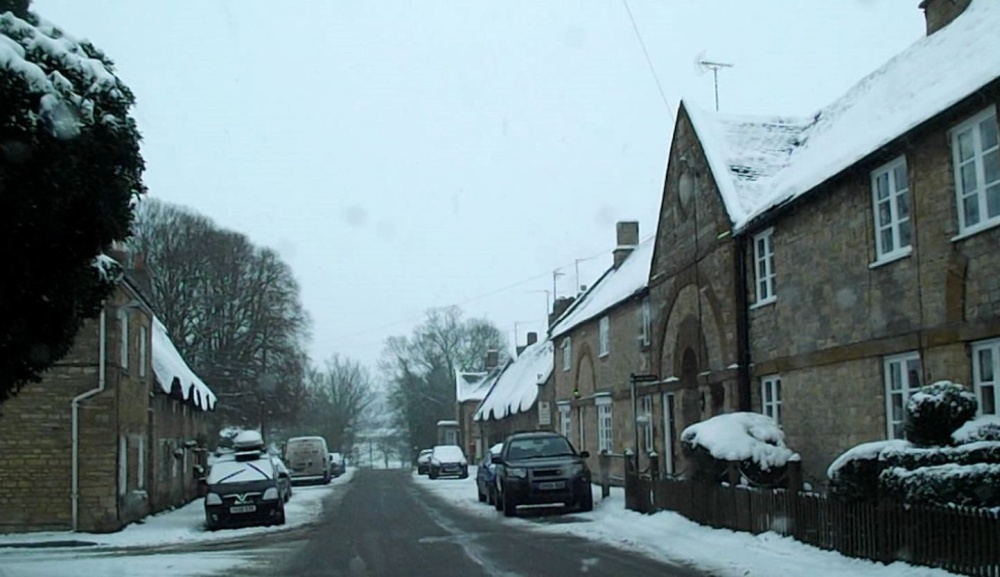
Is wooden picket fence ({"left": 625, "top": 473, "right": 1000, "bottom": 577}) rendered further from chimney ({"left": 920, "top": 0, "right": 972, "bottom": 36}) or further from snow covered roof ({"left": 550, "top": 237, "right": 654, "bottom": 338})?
snow covered roof ({"left": 550, "top": 237, "right": 654, "bottom": 338})

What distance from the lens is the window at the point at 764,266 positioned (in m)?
21.1

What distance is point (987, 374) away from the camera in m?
14.2

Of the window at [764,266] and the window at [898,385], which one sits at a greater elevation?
the window at [764,266]

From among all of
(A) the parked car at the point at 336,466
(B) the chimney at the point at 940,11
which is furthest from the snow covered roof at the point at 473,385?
(B) the chimney at the point at 940,11

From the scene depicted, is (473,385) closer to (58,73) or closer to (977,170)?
(977,170)

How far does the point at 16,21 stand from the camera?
1159cm

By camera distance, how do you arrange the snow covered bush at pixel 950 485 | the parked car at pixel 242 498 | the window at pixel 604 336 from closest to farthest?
the snow covered bush at pixel 950 485, the parked car at pixel 242 498, the window at pixel 604 336

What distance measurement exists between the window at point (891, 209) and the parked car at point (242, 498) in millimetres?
14341

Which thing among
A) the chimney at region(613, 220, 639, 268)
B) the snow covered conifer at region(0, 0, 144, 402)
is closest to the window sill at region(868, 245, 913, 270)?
the snow covered conifer at region(0, 0, 144, 402)

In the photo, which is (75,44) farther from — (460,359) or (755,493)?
(460,359)

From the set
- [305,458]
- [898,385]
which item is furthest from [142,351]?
[305,458]

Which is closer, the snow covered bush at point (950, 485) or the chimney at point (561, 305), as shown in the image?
the snow covered bush at point (950, 485)

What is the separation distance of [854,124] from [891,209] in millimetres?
3650

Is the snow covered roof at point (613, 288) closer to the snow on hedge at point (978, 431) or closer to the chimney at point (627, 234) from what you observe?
the chimney at point (627, 234)
